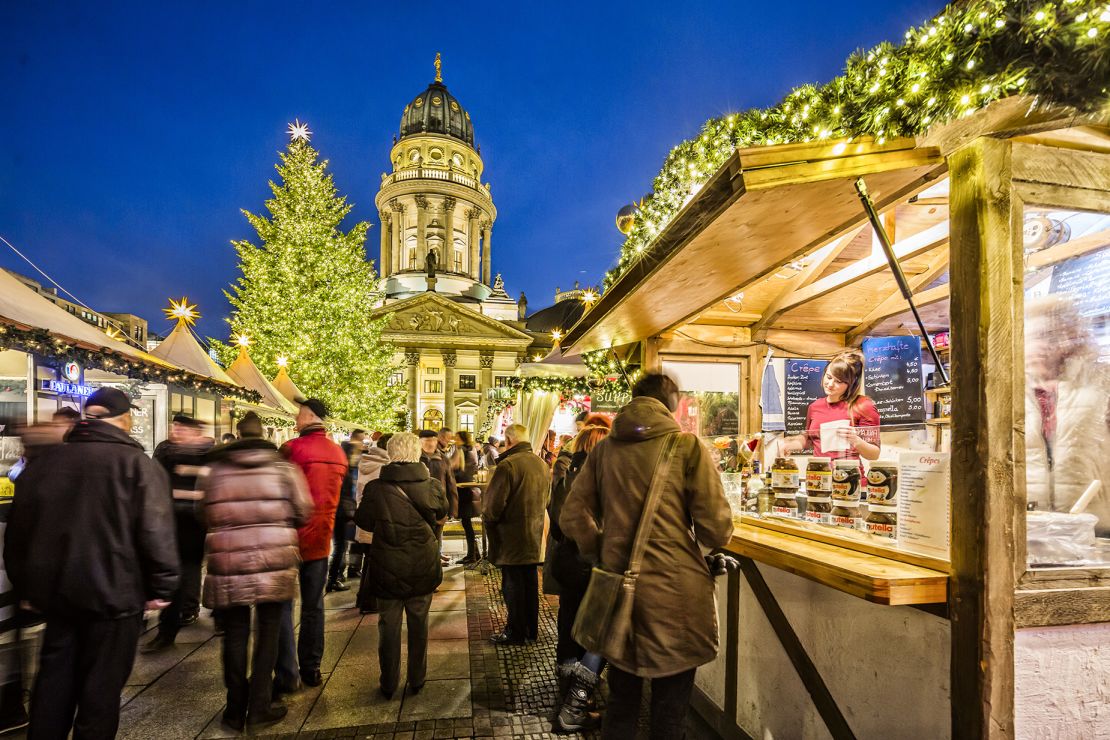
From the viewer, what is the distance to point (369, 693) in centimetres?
410

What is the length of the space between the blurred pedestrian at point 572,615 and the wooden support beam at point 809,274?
2.33 meters

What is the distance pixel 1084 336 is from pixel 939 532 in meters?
1.09

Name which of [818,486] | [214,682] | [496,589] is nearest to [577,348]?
[496,589]

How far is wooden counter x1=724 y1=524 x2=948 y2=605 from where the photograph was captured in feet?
6.73

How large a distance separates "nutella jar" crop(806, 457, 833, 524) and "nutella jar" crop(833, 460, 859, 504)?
0.06m

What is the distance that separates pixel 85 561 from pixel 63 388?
9653 millimetres

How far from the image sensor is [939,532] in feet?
7.33

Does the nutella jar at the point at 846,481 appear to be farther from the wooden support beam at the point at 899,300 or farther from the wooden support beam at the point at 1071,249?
the wooden support beam at the point at 899,300

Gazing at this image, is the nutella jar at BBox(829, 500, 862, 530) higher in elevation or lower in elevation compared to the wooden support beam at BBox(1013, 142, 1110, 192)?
lower

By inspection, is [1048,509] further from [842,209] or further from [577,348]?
[577,348]

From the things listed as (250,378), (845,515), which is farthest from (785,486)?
(250,378)

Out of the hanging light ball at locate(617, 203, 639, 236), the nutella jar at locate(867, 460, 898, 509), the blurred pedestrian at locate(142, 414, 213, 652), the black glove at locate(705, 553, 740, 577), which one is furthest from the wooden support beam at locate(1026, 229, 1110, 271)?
the blurred pedestrian at locate(142, 414, 213, 652)

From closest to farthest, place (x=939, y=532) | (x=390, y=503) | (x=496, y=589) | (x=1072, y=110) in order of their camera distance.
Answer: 1. (x=1072, y=110)
2. (x=939, y=532)
3. (x=390, y=503)
4. (x=496, y=589)

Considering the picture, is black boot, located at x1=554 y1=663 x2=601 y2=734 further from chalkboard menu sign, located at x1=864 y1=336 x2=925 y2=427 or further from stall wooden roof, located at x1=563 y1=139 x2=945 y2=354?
chalkboard menu sign, located at x1=864 y1=336 x2=925 y2=427
